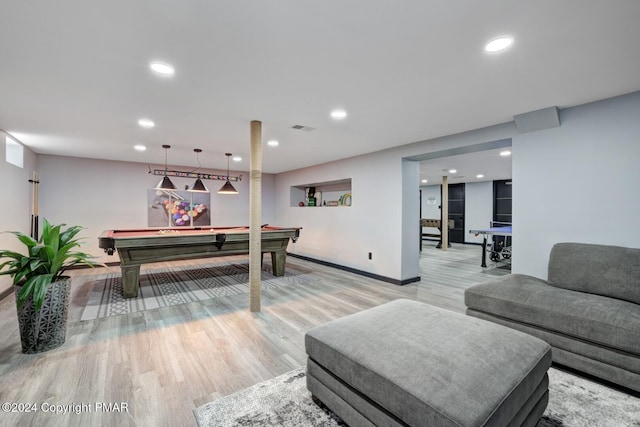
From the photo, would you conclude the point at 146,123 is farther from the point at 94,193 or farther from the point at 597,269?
the point at 597,269

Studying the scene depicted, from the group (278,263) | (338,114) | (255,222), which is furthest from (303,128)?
(278,263)

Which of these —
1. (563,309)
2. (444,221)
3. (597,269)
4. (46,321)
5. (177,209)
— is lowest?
(46,321)

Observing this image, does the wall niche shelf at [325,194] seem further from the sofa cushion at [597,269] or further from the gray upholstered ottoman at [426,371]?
the gray upholstered ottoman at [426,371]

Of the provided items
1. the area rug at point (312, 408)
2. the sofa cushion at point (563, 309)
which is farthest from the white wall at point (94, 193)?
the sofa cushion at point (563, 309)

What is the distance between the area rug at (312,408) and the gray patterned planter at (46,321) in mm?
1765

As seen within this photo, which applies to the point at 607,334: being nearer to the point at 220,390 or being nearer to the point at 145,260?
the point at 220,390

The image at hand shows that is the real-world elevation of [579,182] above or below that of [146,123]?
below

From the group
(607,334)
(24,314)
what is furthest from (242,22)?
(607,334)

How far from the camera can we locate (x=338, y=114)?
10.4 ft

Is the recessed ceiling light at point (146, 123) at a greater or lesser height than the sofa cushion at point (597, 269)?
greater

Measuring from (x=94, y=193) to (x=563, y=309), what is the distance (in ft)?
25.7

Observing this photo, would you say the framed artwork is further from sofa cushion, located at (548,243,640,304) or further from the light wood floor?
sofa cushion, located at (548,243,640,304)

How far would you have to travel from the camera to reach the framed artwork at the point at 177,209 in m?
6.60

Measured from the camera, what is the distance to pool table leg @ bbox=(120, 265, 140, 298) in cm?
381
